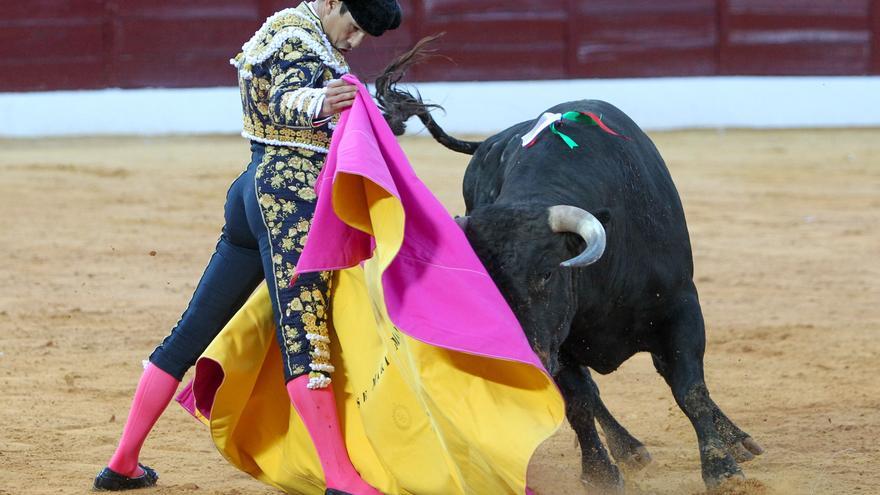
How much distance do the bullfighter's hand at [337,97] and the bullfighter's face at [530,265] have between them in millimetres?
327

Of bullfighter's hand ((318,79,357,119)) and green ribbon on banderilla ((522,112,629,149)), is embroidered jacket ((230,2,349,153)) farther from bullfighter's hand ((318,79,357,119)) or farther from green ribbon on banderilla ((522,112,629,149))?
green ribbon on banderilla ((522,112,629,149))

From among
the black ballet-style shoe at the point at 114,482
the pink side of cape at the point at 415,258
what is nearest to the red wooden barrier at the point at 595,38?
the black ballet-style shoe at the point at 114,482

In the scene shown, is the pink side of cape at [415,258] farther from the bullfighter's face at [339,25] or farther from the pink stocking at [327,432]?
the pink stocking at [327,432]

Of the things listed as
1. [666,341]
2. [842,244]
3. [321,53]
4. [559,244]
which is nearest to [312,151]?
[321,53]

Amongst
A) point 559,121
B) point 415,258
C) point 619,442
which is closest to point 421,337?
point 415,258

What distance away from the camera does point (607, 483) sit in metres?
2.94

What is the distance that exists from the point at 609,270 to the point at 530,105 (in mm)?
7472

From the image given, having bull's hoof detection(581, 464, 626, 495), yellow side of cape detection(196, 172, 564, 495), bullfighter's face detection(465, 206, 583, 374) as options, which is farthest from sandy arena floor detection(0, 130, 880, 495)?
bullfighter's face detection(465, 206, 583, 374)

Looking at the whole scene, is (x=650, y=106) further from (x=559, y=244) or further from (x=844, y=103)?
(x=559, y=244)

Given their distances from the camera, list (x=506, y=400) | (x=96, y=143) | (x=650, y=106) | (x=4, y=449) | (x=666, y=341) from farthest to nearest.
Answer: (x=650, y=106) < (x=96, y=143) < (x=4, y=449) < (x=666, y=341) < (x=506, y=400)

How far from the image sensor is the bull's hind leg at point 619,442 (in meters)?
3.02

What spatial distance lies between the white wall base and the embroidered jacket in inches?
288

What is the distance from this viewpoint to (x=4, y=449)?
3.09 metres

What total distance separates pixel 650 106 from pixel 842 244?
425 cm
